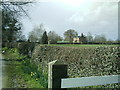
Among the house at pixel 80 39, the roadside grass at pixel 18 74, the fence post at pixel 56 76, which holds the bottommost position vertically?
the roadside grass at pixel 18 74

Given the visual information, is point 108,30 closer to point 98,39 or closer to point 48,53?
point 98,39

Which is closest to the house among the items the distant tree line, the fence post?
Result: the distant tree line

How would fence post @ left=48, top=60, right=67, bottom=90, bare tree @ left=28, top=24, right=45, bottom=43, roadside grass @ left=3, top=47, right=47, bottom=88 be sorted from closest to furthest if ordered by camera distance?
→ 1. fence post @ left=48, top=60, right=67, bottom=90
2. bare tree @ left=28, top=24, right=45, bottom=43
3. roadside grass @ left=3, top=47, right=47, bottom=88

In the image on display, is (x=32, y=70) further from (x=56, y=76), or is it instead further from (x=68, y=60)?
(x=56, y=76)

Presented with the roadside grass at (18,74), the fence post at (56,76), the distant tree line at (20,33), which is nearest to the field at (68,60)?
the roadside grass at (18,74)

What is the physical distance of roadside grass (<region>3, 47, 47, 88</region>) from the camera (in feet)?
6.22

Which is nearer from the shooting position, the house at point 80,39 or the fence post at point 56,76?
the fence post at point 56,76

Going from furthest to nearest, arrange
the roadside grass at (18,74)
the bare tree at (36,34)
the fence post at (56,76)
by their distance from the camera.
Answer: the roadside grass at (18,74)
the bare tree at (36,34)
the fence post at (56,76)

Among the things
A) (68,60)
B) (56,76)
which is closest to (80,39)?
(68,60)

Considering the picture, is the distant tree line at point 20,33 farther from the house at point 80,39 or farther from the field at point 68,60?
the field at point 68,60

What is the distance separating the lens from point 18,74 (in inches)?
77.4

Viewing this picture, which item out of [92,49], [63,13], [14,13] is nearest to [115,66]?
[92,49]

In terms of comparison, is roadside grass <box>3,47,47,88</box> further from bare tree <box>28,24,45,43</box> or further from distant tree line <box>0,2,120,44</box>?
bare tree <box>28,24,45,43</box>

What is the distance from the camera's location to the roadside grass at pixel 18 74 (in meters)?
1.90
